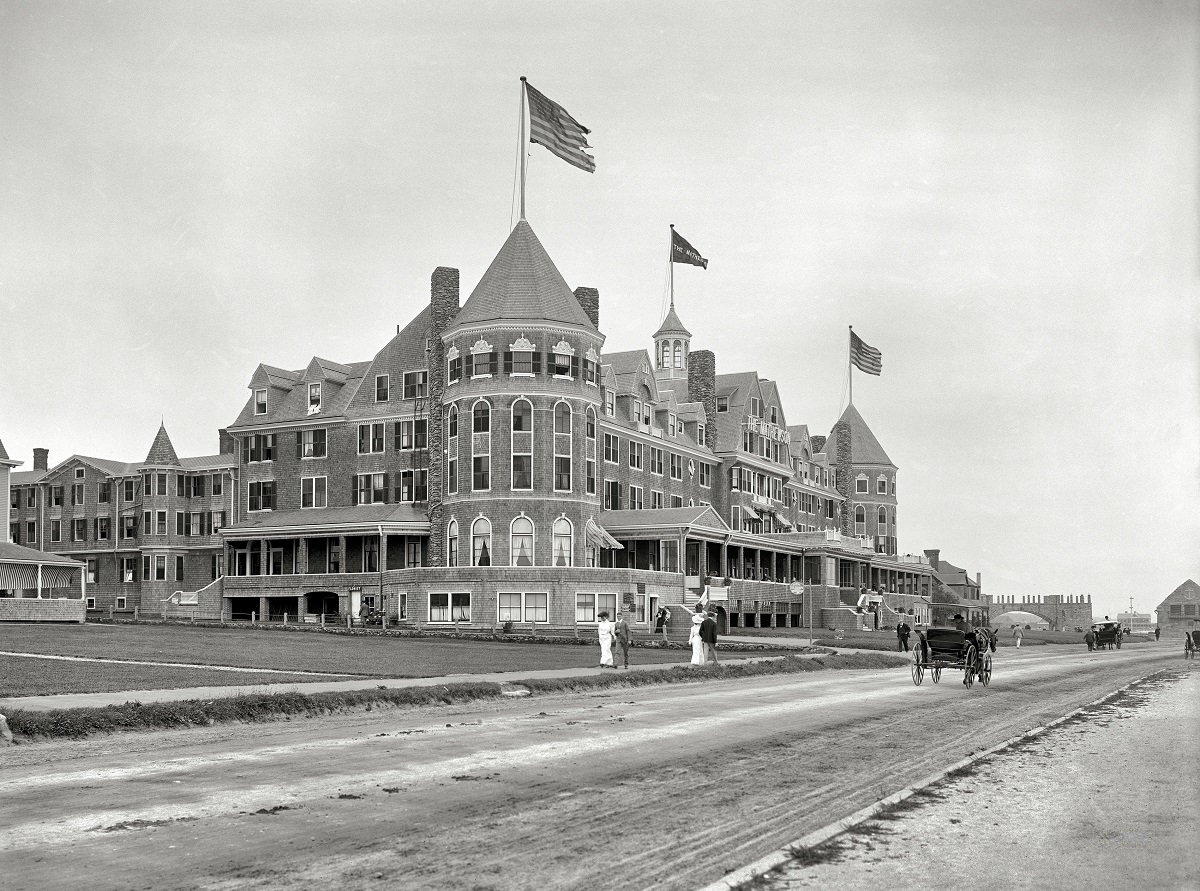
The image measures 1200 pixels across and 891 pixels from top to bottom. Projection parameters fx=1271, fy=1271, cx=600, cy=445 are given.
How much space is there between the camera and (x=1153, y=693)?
31.0m

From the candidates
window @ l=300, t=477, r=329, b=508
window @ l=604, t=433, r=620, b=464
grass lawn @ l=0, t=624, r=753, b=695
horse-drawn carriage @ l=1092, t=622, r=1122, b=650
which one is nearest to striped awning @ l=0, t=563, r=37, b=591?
grass lawn @ l=0, t=624, r=753, b=695

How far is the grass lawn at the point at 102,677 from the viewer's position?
22.6 metres

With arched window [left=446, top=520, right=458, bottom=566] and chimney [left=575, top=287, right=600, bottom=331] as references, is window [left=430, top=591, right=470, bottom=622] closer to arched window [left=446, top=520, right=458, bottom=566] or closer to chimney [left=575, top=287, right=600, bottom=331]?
arched window [left=446, top=520, right=458, bottom=566]

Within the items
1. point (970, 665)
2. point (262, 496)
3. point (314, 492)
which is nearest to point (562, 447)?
point (314, 492)

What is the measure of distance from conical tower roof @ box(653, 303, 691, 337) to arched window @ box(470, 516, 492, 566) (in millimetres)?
36598

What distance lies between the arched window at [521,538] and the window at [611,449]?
896cm

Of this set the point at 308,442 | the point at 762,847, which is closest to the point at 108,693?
the point at 762,847

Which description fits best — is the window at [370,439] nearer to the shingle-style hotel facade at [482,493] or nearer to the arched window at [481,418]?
the shingle-style hotel facade at [482,493]

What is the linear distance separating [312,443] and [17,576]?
63.5ft

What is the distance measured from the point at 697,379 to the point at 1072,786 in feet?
249

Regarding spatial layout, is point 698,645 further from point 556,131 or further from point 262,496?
point 262,496

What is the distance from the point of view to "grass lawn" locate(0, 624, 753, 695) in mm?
31750

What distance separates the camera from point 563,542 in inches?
2665

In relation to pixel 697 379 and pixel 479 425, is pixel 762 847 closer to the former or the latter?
pixel 479 425
